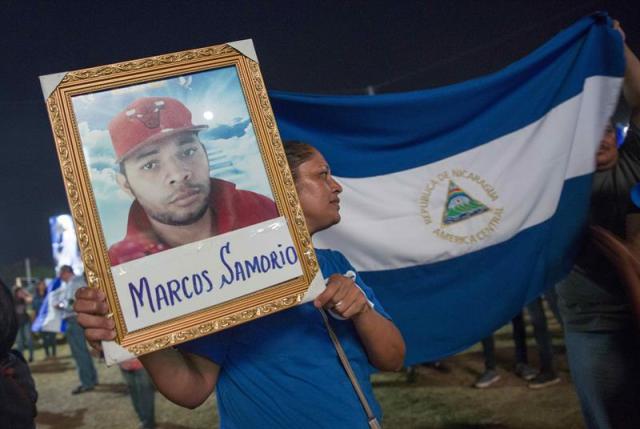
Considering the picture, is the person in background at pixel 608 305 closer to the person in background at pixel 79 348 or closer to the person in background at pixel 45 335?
the person in background at pixel 79 348

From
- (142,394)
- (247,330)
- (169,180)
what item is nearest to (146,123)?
(169,180)

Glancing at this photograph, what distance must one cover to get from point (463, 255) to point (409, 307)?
1.09 ft

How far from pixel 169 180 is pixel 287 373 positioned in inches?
22.7

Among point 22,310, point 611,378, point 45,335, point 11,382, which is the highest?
point 22,310

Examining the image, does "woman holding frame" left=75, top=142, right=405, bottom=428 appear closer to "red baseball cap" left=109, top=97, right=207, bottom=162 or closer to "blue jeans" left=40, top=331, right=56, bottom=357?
"red baseball cap" left=109, top=97, right=207, bottom=162

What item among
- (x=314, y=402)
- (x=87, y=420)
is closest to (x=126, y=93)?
(x=314, y=402)

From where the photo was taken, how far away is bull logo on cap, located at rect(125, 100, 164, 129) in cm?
110

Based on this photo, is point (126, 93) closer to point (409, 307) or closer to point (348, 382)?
point (348, 382)

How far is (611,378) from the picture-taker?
2031mm

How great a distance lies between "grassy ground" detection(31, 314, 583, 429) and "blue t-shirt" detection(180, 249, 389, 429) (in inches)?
125

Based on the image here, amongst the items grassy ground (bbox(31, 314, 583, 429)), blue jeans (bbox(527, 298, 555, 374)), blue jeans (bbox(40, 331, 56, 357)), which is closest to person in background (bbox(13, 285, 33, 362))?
blue jeans (bbox(40, 331, 56, 357))

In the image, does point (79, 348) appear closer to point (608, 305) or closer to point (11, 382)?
point (11, 382)

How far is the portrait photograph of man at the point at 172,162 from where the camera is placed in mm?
1065

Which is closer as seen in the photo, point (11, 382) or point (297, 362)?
point (297, 362)
